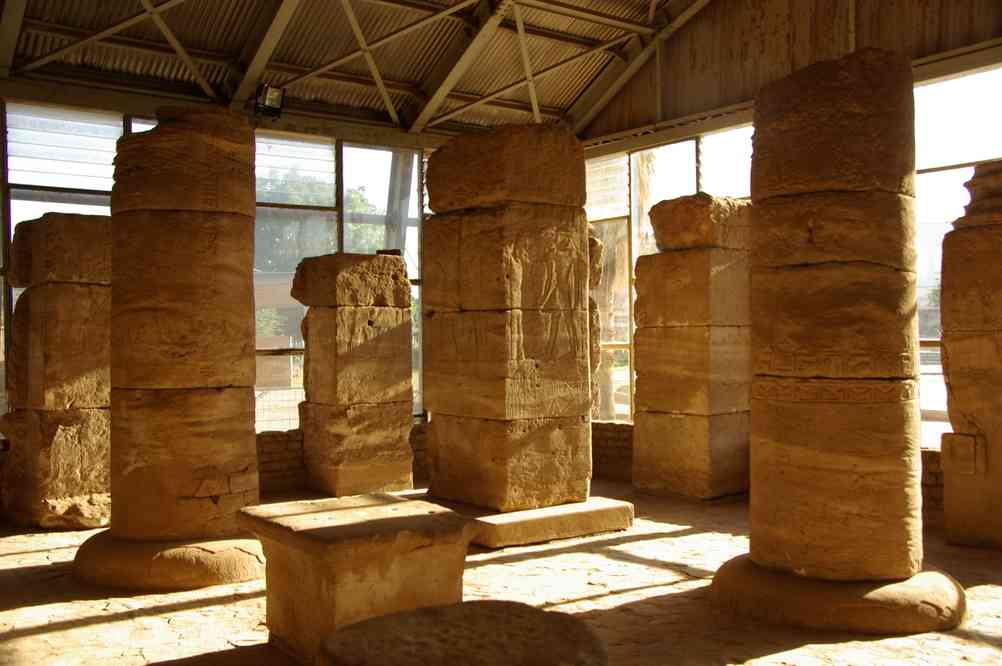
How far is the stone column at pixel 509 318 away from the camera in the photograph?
7.28 meters

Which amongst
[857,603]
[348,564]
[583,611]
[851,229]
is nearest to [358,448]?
[583,611]

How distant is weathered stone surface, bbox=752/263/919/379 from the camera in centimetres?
532

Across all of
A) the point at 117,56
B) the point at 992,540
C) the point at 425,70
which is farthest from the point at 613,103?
the point at 992,540

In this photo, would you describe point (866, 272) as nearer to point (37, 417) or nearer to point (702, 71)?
point (37, 417)

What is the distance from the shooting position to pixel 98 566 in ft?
20.6

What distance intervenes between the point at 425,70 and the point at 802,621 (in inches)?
422

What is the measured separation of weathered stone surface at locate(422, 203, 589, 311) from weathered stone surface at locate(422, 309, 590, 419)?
0.13 m

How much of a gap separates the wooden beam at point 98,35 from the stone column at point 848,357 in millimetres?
8393

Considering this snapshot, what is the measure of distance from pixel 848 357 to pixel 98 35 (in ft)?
32.4

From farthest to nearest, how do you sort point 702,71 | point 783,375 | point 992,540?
point 702,71
point 992,540
point 783,375

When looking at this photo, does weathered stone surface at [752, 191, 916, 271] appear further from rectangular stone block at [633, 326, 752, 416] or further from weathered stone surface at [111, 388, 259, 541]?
weathered stone surface at [111, 388, 259, 541]

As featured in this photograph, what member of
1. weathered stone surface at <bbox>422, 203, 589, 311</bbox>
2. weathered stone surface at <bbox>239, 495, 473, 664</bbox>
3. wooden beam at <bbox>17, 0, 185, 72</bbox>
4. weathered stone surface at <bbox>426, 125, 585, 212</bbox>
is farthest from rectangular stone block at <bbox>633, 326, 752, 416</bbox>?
wooden beam at <bbox>17, 0, 185, 72</bbox>

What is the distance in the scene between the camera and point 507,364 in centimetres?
726

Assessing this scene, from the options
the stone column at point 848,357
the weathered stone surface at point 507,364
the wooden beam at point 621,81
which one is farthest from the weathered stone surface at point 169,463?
the wooden beam at point 621,81
